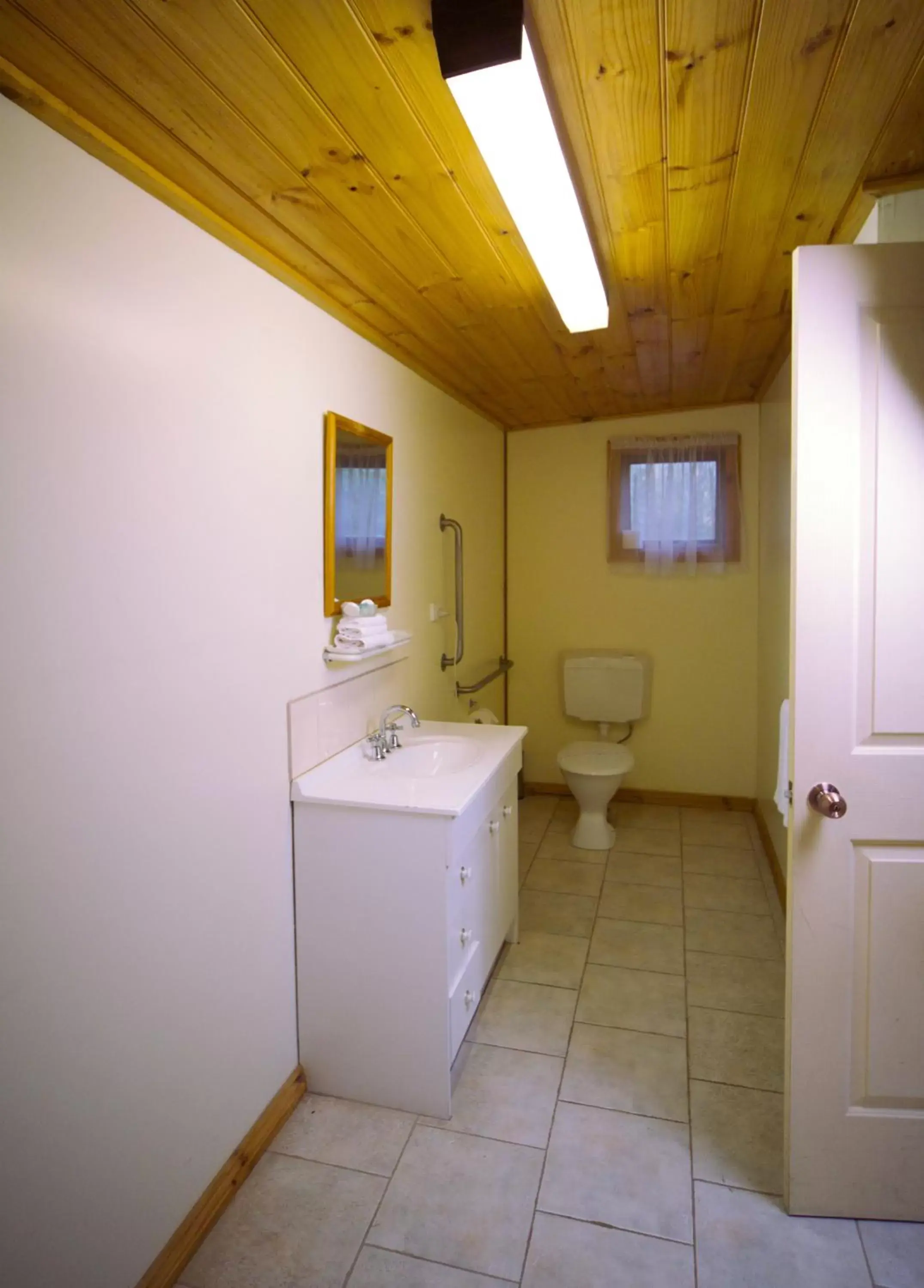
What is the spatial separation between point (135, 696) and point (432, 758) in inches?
48.3

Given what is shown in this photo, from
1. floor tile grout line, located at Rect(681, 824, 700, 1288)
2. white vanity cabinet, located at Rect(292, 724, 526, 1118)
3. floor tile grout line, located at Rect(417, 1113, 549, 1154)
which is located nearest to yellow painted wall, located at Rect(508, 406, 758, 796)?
floor tile grout line, located at Rect(681, 824, 700, 1288)

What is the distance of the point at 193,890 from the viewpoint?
1.58 metres

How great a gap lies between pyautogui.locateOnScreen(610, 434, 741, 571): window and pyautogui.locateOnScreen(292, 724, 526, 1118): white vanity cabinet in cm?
243

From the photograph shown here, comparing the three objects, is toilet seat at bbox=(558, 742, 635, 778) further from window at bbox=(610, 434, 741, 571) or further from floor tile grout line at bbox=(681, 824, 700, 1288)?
window at bbox=(610, 434, 741, 571)

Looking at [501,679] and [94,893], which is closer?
[94,893]

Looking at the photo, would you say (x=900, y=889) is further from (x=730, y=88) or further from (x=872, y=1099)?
(x=730, y=88)

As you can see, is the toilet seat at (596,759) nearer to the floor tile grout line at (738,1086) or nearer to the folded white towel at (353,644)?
the floor tile grout line at (738,1086)

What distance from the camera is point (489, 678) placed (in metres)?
3.79

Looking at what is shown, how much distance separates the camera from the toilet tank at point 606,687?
13.3ft

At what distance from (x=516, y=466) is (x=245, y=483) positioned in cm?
281

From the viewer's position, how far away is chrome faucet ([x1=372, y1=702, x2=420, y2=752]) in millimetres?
2369

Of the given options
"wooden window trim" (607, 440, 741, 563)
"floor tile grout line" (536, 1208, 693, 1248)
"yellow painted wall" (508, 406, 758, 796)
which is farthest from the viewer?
"yellow painted wall" (508, 406, 758, 796)

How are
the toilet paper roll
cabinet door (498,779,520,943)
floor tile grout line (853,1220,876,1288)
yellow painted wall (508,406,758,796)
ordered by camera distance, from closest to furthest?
floor tile grout line (853,1220,876,1288) < cabinet door (498,779,520,943) < the toilet paper roll < yellow painted wall (508,406,758,796)

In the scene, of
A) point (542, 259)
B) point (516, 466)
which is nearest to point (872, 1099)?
point (542, 259)
